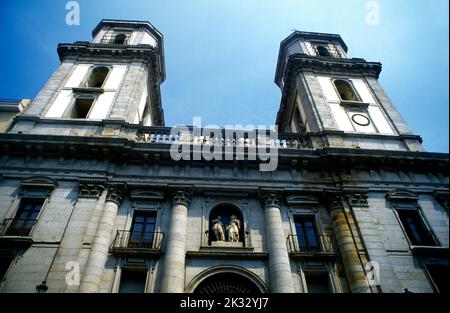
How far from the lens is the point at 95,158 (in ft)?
54.3

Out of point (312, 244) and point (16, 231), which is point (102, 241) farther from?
point (312, 244)

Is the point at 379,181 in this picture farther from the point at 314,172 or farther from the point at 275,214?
the point at 275,214

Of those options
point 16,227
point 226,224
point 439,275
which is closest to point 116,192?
point 16,227

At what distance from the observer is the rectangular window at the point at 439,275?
13.4 metres

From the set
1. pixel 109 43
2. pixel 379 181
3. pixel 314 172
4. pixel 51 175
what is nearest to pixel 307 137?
pixel 314 172

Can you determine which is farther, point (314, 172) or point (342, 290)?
point (314, 172)

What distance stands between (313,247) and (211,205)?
527 cm

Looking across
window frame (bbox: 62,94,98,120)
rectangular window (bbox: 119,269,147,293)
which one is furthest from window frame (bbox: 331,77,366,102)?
rectangular window (bbox: 119,269,147,293)

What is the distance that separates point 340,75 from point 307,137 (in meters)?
9.19

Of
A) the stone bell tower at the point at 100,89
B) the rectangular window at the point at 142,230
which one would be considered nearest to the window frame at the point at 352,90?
the stone bell tower at the point at 100,89

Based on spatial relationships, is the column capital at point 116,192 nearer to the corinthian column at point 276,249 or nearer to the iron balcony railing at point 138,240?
the iron balcony railing at point 138,240

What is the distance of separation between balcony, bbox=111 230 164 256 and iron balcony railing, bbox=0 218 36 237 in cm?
382

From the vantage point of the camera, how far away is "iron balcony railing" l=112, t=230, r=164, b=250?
45.8 feet

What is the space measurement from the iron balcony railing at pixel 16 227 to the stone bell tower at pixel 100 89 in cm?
595
